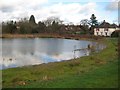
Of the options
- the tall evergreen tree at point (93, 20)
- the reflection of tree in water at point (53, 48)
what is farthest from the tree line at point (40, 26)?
the reflection of tree in water at point (53, 48)

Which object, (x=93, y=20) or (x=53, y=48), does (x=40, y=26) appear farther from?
(x=53, y=48)

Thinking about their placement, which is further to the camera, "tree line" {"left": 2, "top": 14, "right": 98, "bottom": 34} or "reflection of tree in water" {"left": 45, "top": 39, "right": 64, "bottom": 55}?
"tree line" {"left": 2, "top": 14, "right": 98, "bottom": 34}

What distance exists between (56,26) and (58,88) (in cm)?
10222

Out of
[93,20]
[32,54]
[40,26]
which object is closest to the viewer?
[32,54]

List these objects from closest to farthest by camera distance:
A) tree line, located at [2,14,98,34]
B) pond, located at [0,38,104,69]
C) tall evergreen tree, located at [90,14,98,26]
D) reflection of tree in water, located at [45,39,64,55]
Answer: pond, located at [0,38,104,69] < reflection of tree in water, located at [45,39,64,55] < tree line, located at [2,14,98,34] < tall evergreen tree, located at [90,14,98,26]

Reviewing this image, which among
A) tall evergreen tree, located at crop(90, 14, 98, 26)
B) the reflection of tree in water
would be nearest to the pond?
the reflection of tree in water

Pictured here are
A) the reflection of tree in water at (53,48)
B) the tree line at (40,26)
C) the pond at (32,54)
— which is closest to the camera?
the pond at (32,54)

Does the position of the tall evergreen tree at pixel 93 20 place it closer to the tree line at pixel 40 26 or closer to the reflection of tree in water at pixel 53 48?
the tree line at pixel 40 26

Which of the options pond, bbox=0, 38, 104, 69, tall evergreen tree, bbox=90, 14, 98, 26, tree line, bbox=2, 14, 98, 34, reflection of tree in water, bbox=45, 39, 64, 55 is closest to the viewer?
pond, bbox=0, 38, 104, 69

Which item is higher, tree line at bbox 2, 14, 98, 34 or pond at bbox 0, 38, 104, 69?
tree line at bbox 2, 14, 98, 34

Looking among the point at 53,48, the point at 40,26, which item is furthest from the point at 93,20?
the point at 53,48

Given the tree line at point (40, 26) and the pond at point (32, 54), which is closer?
the pond at point (32, 54)

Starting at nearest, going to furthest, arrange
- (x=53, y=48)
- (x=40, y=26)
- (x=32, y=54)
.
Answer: (x=32, y=54) → (x=53, y=48) → (x=40, y=26)

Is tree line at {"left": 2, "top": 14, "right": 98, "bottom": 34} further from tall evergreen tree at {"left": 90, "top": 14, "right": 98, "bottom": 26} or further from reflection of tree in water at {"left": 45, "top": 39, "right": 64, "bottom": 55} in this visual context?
reflection of tree in water at {"left": 45, "top": 39, "right": 64, "bottom": 55}
